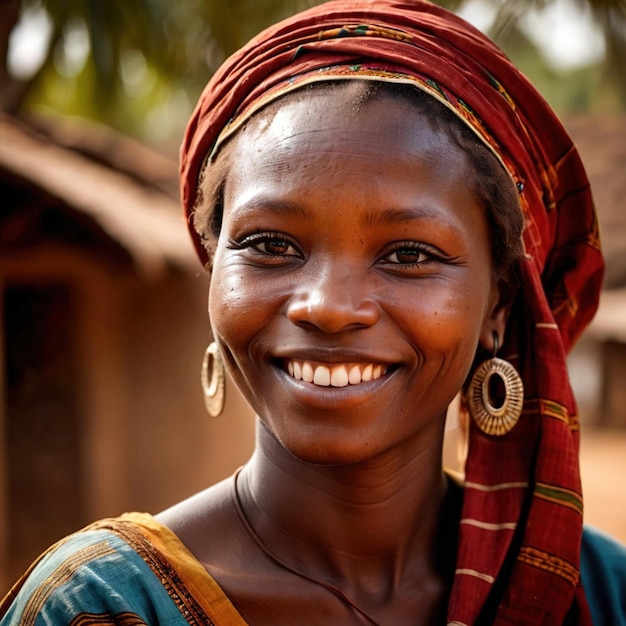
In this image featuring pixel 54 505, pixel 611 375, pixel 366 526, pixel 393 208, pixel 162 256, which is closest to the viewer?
pixel 393 208

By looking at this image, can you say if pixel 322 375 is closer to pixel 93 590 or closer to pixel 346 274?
pixel 346 274

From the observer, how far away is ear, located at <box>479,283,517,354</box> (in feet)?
6.25

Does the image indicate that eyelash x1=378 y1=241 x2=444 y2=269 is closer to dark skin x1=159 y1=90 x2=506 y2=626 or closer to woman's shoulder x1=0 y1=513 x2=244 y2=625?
dark skin x1=159 y1=90 x2=506 y2=626

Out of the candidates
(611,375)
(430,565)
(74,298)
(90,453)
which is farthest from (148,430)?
(611,375)

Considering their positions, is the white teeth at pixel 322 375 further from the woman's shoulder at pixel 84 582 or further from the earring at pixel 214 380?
the woman's shoulder at pixel 84 582

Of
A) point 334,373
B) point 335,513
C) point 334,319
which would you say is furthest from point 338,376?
point 335,513

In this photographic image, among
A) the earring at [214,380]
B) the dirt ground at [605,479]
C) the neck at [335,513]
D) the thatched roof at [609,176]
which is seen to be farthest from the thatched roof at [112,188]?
the thatched roof at [609,176]

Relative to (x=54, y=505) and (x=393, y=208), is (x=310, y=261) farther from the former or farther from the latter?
(x=54, y=505)

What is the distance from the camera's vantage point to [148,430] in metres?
8.16

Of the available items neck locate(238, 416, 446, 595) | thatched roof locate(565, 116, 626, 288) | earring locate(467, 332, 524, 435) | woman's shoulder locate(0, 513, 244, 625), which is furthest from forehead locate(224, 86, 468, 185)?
thatched roof locate(565, 116, 626, 288)

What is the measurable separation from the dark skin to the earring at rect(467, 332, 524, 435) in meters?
0.17

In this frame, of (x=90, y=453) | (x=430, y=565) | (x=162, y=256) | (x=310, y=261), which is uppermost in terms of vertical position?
(x=162, y=256)

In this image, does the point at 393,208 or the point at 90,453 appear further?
the point at 90,453

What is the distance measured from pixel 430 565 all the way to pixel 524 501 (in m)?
0.25
